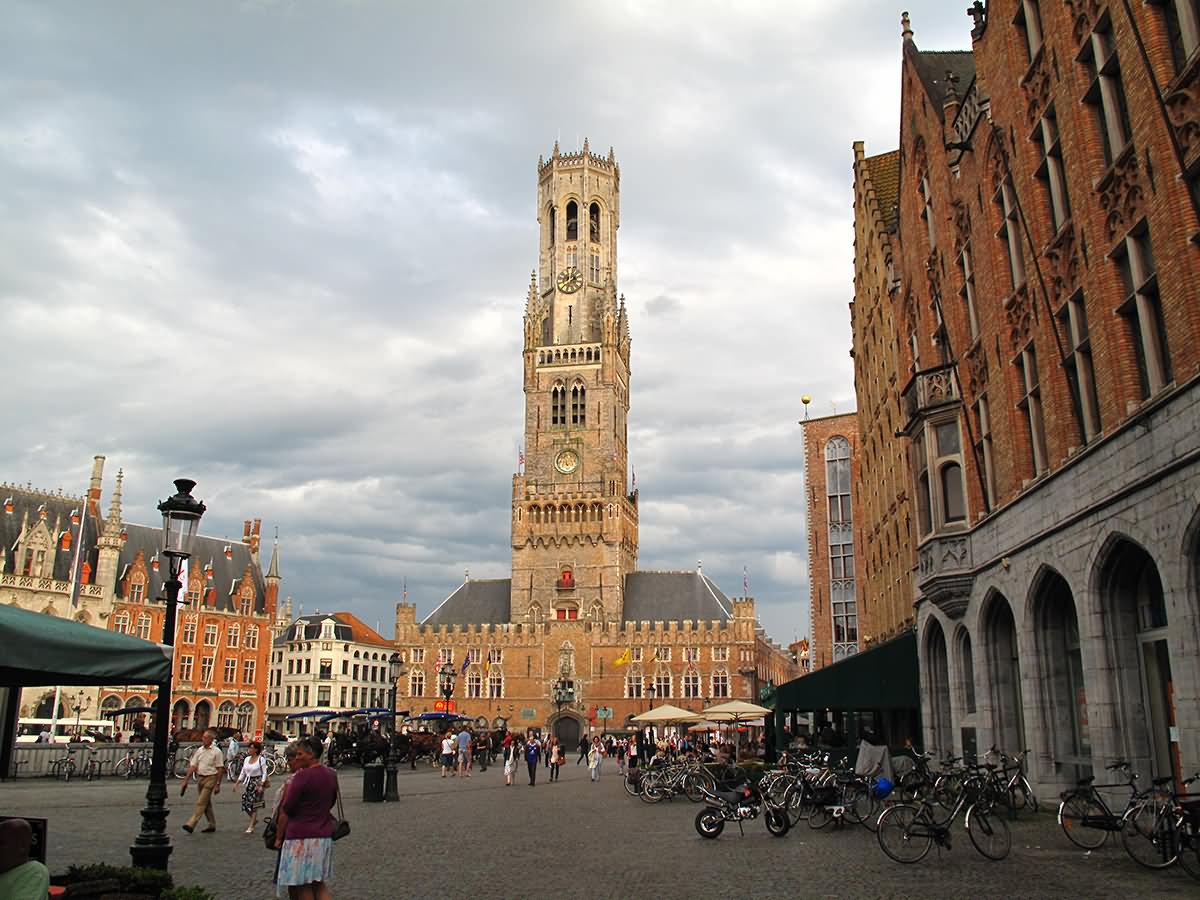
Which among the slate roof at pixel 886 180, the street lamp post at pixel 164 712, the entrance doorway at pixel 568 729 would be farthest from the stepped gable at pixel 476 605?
the street lamp post at pixel 164 712

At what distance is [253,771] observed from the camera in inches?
775

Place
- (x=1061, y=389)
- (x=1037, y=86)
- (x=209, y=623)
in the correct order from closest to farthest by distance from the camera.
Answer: (x=1061, y=389) → (x=1037, y=86) → (x=209, y=623)

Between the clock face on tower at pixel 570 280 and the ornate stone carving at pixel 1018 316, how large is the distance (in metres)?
75.9

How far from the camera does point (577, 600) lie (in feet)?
273

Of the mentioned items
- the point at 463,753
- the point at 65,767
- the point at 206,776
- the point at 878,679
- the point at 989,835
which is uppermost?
the point at 878,679

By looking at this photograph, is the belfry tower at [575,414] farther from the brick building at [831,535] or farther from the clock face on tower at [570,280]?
the brick building at [831,535]

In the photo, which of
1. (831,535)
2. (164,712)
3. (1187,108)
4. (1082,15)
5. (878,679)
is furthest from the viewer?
(831,535)

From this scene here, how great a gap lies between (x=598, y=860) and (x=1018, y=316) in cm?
1263

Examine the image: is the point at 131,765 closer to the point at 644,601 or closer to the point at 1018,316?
the point at 1018,316

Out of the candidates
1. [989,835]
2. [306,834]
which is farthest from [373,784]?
[306,834]

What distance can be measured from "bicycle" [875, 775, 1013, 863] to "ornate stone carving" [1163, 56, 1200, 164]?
28.6 feet

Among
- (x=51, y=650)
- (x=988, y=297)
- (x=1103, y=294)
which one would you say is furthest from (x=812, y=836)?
(x=51, y=650)

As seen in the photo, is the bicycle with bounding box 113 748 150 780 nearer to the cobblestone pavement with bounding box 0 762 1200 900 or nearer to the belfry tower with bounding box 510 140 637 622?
the cobblestone pavement with bounding box 0 762 1200 900

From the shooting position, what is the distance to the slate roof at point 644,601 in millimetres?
84875
